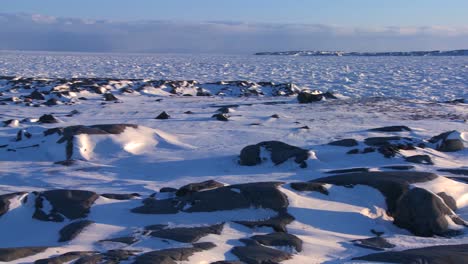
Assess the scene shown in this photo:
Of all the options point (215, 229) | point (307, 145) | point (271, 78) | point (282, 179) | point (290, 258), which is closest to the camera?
point (290, 258)

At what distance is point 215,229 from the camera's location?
13.8ft

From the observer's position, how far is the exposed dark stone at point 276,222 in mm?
4324

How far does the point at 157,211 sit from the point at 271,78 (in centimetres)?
1900

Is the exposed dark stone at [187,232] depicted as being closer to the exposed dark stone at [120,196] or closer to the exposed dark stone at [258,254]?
the exposed dark stone at [258,254]

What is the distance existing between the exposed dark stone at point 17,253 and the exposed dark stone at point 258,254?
4.15ft

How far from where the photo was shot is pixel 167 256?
3475 millimetres

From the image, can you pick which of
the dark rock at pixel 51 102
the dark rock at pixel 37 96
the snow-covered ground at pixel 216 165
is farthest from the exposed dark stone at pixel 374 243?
the dark rock at pixel 37 96

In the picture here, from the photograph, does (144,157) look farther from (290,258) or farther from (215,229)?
(290,258)

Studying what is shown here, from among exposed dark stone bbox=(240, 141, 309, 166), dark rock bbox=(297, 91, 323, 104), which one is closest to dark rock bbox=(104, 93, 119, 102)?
dark rock bbox=(297, 91, 323, 104)

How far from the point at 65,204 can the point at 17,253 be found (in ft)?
3.86

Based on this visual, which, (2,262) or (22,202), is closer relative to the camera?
(2,262)

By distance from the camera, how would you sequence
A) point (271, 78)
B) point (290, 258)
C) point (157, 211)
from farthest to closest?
point (271, 78), point (157, 211), point (290, 258)

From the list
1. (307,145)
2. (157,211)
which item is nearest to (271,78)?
(307,145)

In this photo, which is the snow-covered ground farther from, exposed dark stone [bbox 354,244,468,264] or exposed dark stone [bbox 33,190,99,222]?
exposed dark stone [bbox 354,244,468,264]
